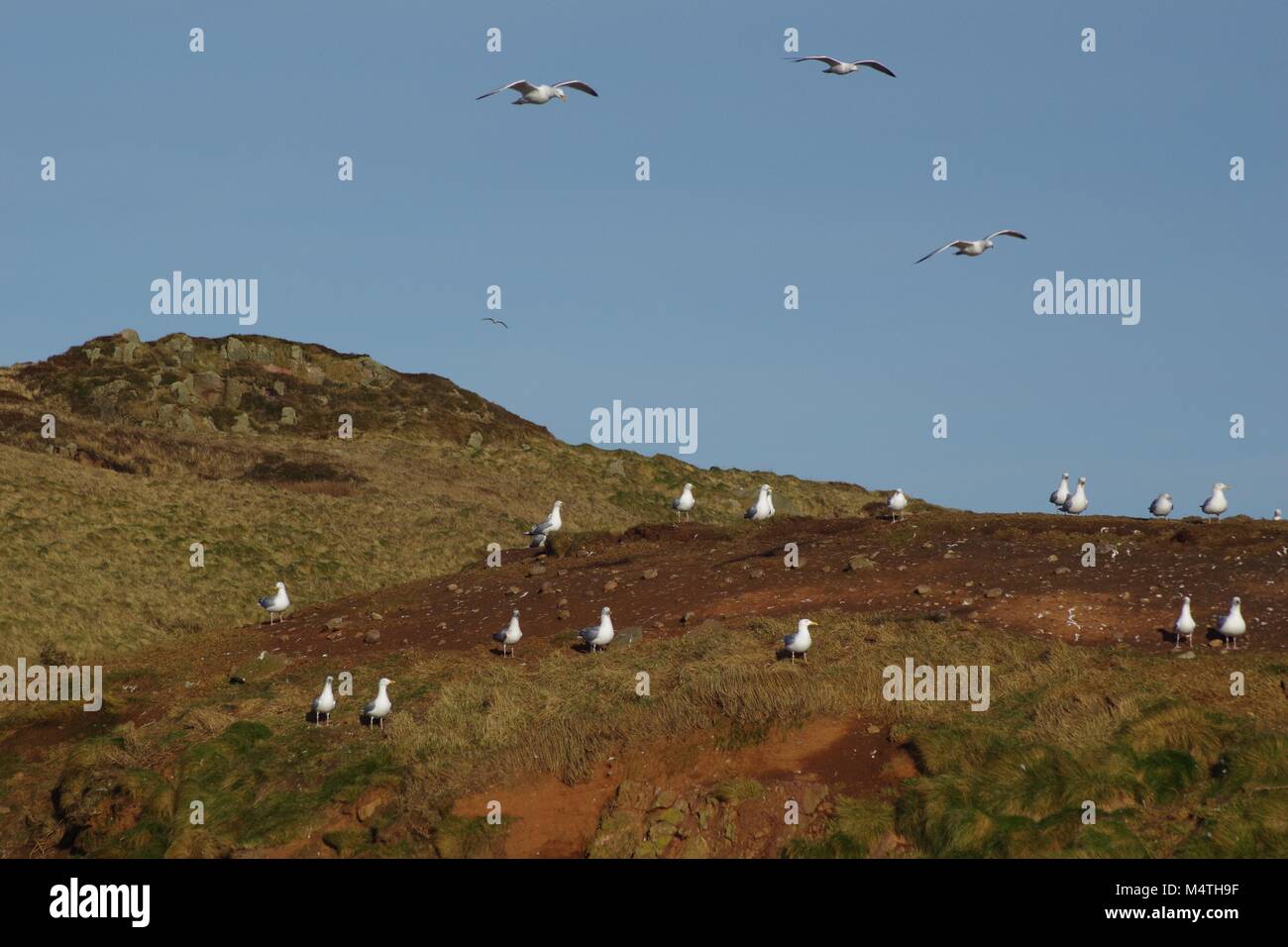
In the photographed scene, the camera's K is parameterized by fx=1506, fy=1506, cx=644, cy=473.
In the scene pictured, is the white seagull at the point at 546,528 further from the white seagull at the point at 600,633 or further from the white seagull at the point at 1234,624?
A: the white seagull at the point at 1234,624

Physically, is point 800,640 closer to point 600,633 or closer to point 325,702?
point 600,633

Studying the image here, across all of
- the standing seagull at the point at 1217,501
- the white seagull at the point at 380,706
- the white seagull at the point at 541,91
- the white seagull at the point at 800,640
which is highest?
the white seagull at the point at 541,91

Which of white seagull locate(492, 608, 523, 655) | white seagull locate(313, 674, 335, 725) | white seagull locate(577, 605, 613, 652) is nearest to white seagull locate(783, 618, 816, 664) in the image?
white seagull locate(577, 605, 613, 652)

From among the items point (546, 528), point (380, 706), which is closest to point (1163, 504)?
point (546, 528)

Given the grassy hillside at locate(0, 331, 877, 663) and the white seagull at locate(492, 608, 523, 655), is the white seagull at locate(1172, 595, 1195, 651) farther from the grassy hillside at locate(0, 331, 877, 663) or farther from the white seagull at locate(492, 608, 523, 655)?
the grassy hillside at locate(0, 331, 877, 663)

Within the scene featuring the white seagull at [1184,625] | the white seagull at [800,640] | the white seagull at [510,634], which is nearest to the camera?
the white seagull at [1184,625]

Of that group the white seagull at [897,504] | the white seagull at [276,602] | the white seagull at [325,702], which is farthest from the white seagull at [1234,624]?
the white seagull at [276,602]
